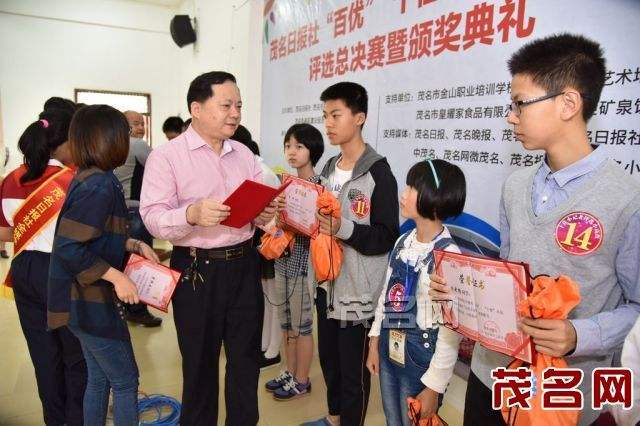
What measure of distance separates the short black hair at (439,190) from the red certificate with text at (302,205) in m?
0.35

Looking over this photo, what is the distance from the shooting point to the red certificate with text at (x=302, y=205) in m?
1.58

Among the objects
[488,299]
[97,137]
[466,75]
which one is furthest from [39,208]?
[466,75]

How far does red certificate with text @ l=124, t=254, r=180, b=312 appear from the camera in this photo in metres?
1.52

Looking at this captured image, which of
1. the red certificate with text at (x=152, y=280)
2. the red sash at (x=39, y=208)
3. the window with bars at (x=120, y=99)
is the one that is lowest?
the red certificate with text at (x=152, y=280)

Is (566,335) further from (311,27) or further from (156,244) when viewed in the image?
(156,244)

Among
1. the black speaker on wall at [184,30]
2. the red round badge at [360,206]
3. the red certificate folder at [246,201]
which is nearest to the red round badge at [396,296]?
the red round badge at [360,206]

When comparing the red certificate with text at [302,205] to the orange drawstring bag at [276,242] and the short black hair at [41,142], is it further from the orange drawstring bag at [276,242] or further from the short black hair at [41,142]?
the short black hair at [41,142]

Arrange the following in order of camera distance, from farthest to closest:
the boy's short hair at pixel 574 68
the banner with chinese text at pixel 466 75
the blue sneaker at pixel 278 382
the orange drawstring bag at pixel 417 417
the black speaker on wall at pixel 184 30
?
1. the black speaker on wall at pixel 184 30
2. the blue sneaker at pixel 278 382
3. the banner with chinese text at pixel 466 75
4. the orange drawstring bag at pixel 417 417
5. the boy's short hair at pixel 574 68

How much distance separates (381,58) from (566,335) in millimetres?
2004

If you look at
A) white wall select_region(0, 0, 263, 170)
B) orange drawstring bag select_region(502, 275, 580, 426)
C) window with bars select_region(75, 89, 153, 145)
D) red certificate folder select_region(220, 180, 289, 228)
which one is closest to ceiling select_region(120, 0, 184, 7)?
white wall select_region(0, 0, 263, 170)

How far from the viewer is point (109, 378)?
1524mm

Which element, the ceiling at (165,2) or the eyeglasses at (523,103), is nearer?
the eyeglasses at (523,103)

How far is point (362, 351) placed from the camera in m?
1.70

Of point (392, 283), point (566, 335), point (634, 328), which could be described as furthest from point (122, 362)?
point (634, 328)
